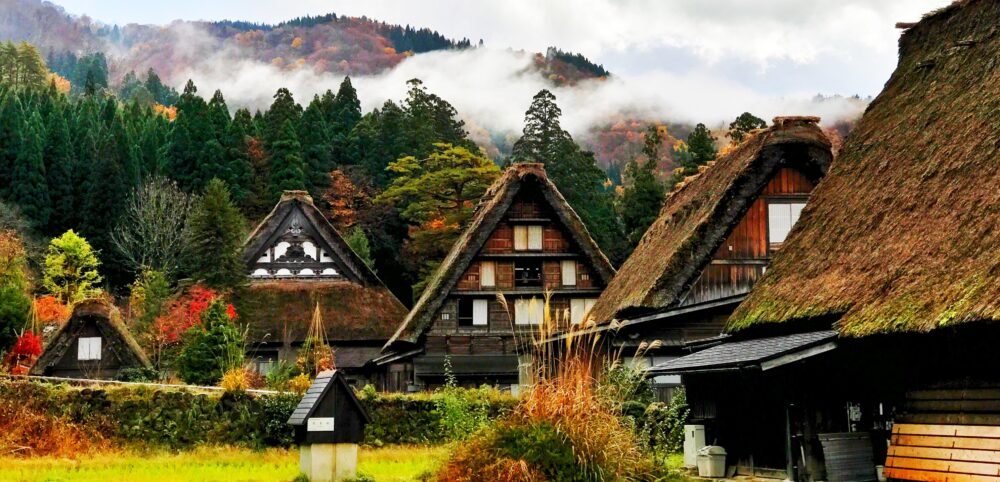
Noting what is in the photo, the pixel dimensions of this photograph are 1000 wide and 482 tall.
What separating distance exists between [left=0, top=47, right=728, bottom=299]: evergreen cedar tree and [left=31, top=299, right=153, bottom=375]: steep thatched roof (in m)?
22.5

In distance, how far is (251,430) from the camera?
2134cm

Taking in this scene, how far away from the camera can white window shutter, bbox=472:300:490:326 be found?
3288 centimetres

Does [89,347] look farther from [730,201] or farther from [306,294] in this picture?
[730,201]

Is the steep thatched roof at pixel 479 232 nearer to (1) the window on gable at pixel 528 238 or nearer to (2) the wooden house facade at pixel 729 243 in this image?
(1) the window on gable at pixel 528 238

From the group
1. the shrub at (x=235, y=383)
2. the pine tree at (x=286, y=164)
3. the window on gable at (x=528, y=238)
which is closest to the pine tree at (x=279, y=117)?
the pine tree at (x=286, y=164)

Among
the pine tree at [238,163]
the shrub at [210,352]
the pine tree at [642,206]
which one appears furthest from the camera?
the pine tree at [238,163]

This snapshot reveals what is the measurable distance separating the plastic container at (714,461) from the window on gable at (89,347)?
20.7 meters

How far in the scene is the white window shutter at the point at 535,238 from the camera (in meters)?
33.0

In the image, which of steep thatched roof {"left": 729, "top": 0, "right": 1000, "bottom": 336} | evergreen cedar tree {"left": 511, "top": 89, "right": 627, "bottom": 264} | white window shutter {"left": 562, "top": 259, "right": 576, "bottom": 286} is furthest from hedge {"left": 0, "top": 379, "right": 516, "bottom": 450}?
evergreen cedar tree {"left": 511, "top": 89, "right": 627, "bottom": 264}

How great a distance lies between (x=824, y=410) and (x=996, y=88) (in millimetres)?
4570

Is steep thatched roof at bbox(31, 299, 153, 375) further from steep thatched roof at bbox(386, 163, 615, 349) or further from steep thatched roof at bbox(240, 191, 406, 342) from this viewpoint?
steep thatched roof at bbox(386, 163, 615, 349)

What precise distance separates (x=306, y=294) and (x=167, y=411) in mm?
20203

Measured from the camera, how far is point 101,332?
1308 inches

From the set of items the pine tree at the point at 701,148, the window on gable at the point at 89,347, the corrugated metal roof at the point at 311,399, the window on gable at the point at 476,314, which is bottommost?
the corrugated metal roof at the point at 311,399
